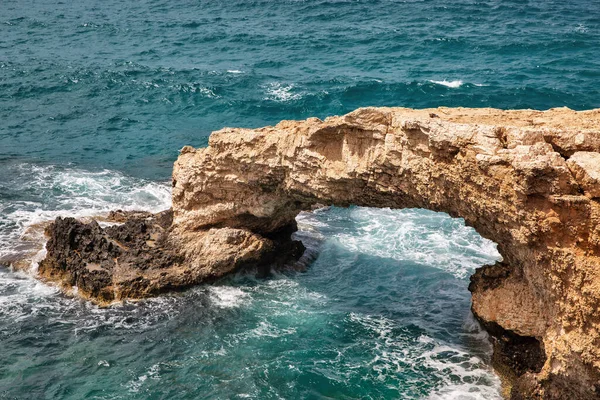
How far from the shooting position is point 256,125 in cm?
4034

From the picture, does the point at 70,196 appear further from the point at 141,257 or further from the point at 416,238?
the point at 416,238

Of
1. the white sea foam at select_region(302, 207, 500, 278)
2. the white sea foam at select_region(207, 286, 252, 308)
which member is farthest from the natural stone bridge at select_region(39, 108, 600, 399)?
the white sea foam at select_region(302, 207, 500, 278)

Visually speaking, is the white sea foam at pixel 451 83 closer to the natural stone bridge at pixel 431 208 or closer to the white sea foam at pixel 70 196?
the white sea foam at pixel 70 196

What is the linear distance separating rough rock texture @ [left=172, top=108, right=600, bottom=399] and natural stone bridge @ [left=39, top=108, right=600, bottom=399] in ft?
0.12

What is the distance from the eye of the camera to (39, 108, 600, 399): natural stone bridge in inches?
580

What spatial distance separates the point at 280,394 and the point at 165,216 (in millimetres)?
10869

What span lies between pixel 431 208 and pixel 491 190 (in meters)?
3.00

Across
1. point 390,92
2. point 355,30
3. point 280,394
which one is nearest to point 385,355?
point 280,394

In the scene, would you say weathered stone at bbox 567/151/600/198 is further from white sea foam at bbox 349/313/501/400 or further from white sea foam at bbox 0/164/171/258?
white sea foam at bbox 0/164/171/258

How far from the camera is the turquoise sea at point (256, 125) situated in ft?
62.8

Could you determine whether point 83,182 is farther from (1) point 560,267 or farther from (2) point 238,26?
(2) point 238,26

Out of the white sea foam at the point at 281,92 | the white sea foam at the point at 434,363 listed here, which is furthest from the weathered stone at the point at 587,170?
the white sea foam at the point at 281,92

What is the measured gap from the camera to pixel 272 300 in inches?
902

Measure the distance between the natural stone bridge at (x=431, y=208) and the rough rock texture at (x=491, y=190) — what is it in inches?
1.4
